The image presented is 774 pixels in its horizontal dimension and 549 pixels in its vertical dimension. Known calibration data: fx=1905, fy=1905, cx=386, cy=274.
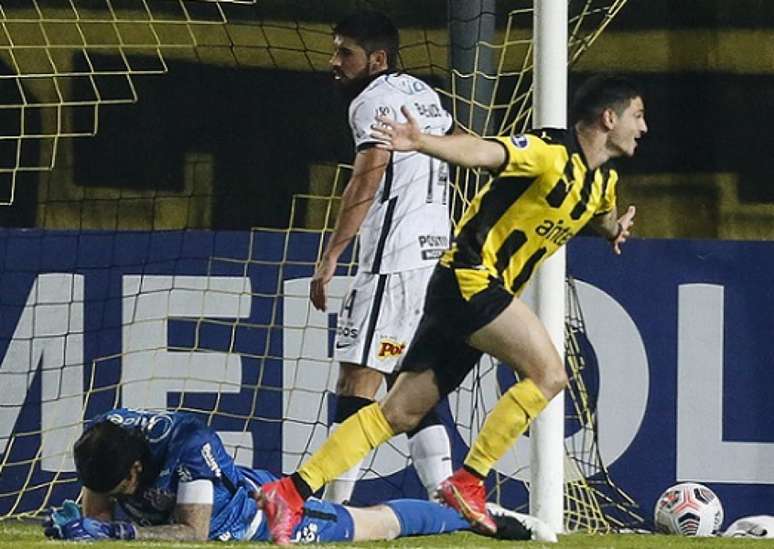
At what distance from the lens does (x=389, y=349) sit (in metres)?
6.95

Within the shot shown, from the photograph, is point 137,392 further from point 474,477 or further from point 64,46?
point 474,477

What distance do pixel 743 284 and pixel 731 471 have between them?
810 millimetres

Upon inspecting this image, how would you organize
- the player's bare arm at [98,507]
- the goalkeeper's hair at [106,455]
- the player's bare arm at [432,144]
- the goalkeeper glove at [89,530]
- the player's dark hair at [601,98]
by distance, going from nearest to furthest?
the player's bare arm at [432,144], the goalkeeper's hair at [106,455], the goalkeeper glove at [89,530], the player's bare arm at [98,507], the player's dark hair at [601,98]

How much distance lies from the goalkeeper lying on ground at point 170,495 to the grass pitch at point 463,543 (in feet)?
0.26

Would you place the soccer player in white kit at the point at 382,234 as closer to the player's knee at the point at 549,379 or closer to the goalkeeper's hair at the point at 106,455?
the player's knee at the point at 549,379

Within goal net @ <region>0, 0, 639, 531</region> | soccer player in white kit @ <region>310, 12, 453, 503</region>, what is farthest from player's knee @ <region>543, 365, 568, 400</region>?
goal net @ <region>0, 0, 639, 531</region>

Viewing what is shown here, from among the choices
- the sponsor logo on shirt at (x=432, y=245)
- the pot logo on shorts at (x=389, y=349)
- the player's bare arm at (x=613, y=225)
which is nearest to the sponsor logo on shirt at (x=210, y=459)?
the pot logo on shorts at (x=389, y=349)

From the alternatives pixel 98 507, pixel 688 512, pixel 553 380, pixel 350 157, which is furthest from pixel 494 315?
pixel 350 157

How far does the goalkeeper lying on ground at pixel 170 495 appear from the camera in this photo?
19.8 ft

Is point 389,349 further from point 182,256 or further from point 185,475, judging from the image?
point 182,256

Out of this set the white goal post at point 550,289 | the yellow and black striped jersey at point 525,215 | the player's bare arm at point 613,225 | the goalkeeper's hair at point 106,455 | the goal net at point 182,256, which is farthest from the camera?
the goal net at point 182,256

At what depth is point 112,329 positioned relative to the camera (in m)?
8.19

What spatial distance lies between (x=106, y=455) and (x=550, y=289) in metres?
1.93

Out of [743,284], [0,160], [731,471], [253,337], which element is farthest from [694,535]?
[0,160]
